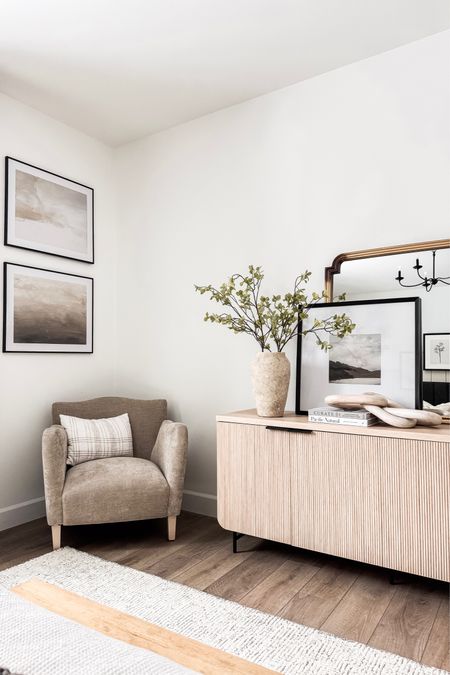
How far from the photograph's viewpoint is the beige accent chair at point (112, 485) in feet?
8.19

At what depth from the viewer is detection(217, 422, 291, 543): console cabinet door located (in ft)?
7.65

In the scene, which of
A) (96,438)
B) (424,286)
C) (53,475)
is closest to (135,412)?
(96,438)

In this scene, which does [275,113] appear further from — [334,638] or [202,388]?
[334,638]

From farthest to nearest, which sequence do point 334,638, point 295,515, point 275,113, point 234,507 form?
1. point 275,113
2. point 234,507
3. point 295,515
4. point 334,638

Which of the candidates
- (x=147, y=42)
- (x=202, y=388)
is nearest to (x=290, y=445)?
(x=202, y=388)

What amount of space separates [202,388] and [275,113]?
5.97 ft

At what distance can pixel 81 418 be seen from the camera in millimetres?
3062

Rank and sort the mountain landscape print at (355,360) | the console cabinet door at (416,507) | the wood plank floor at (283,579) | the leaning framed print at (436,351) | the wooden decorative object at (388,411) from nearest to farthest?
the wood plank floor at (283,579)
the console cabinet door at (416,507)
the wooden decorative object at (388,411)
the leaning framed print at (436,351)
the mountain landscape print at (355,360)

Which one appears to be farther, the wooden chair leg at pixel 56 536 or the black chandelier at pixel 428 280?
the wooden chair leg at pixel 56 536

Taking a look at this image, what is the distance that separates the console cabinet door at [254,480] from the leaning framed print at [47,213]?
5.65ft

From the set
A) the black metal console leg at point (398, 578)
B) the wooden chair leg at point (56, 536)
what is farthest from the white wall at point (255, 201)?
the black metal console leg at point (398, 578)

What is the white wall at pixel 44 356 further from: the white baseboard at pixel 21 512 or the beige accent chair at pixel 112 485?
the beige accent chair at pixel 112 485

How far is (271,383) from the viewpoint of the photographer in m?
2.47

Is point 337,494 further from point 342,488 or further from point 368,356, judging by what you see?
point 368,356
